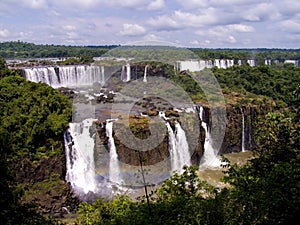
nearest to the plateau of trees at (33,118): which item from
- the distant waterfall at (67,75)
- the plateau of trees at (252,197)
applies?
the distant waterfall at (67,75)

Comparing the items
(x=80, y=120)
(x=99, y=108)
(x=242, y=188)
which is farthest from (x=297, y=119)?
(x=99, y=108)

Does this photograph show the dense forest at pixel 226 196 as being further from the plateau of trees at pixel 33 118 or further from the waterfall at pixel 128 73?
the waterfall at pixel 128 73

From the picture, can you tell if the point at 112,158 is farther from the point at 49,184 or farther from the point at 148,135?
the point at 49,184

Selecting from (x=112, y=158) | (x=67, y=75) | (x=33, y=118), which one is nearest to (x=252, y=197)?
(x=112, y=158)

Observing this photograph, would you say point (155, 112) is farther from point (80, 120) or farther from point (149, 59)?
point (149, 59)

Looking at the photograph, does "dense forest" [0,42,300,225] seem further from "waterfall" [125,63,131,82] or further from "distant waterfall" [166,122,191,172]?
"waterfall" [125,63,131,82]

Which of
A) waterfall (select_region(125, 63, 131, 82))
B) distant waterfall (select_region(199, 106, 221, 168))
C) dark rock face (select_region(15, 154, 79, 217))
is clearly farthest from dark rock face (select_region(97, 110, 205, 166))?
waterfall (select_region(125, 63, 131, 82))
